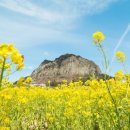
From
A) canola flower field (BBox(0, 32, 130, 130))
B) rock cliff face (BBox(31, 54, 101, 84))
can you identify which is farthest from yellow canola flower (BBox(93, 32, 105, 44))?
rock cliff face (BBox(31, 54, 101, 84))

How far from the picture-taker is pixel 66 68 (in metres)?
33.2

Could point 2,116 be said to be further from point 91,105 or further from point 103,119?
point 91,105

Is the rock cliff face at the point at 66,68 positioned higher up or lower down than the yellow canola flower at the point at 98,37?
higher up

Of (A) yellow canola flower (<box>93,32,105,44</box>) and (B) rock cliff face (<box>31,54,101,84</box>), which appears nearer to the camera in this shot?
(A) yellow canola flower (<box>93,32,105,44</box>)

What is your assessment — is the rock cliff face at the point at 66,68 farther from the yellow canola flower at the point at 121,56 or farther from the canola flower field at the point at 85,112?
the yellow canola flower at the point at 121,56

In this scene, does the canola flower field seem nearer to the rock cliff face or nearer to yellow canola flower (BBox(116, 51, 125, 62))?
yellow canola flower (BBox(116, 51, 125, 62))

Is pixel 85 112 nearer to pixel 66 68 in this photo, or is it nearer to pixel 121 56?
pixel 121 56

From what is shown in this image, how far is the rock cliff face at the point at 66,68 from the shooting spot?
32438 mm

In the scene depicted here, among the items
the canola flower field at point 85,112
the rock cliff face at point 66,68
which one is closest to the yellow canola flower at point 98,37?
the canola flower field at point 85,112

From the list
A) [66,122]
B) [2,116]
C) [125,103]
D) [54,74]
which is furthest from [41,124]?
[54,74]

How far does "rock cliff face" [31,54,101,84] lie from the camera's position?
32.4m

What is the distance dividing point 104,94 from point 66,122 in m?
0.77

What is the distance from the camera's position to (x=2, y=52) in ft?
8.43

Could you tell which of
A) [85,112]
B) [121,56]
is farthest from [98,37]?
[85,112]
